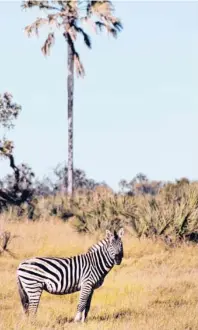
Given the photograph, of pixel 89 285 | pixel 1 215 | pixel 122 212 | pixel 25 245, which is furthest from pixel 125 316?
pixel 1 215

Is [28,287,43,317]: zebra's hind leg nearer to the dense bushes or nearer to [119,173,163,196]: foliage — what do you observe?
the dense bushes

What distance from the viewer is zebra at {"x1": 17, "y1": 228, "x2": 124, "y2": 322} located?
10.6 m

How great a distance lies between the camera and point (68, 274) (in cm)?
1086

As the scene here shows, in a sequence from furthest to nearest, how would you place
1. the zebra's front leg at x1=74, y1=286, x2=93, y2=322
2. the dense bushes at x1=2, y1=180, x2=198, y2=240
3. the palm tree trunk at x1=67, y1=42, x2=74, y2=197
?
the palm tree trunk at x1=67, y1=42, x2=74, y2=197
the dense bushes at x1=2, y1=180, x2=198, y2=240
the zebra's front leg at x1=74, y1=286, x2=93, y2=322

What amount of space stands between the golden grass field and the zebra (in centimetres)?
30

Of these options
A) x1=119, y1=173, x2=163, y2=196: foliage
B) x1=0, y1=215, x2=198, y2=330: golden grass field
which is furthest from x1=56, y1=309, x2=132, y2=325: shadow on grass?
x1=119, y1=173, x2=163, y2=196: foliage

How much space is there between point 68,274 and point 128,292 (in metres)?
3.33

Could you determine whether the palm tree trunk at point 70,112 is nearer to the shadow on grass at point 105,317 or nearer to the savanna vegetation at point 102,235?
the savanna vegetation at point 102,235

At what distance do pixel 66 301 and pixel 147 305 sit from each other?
143 cm

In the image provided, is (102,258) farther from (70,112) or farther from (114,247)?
(70,112)

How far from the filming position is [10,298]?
13.1 metres

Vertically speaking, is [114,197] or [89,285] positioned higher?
[114,197]

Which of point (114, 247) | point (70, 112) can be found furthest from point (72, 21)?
point (114, 247)

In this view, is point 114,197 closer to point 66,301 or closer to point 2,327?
point 66,301
